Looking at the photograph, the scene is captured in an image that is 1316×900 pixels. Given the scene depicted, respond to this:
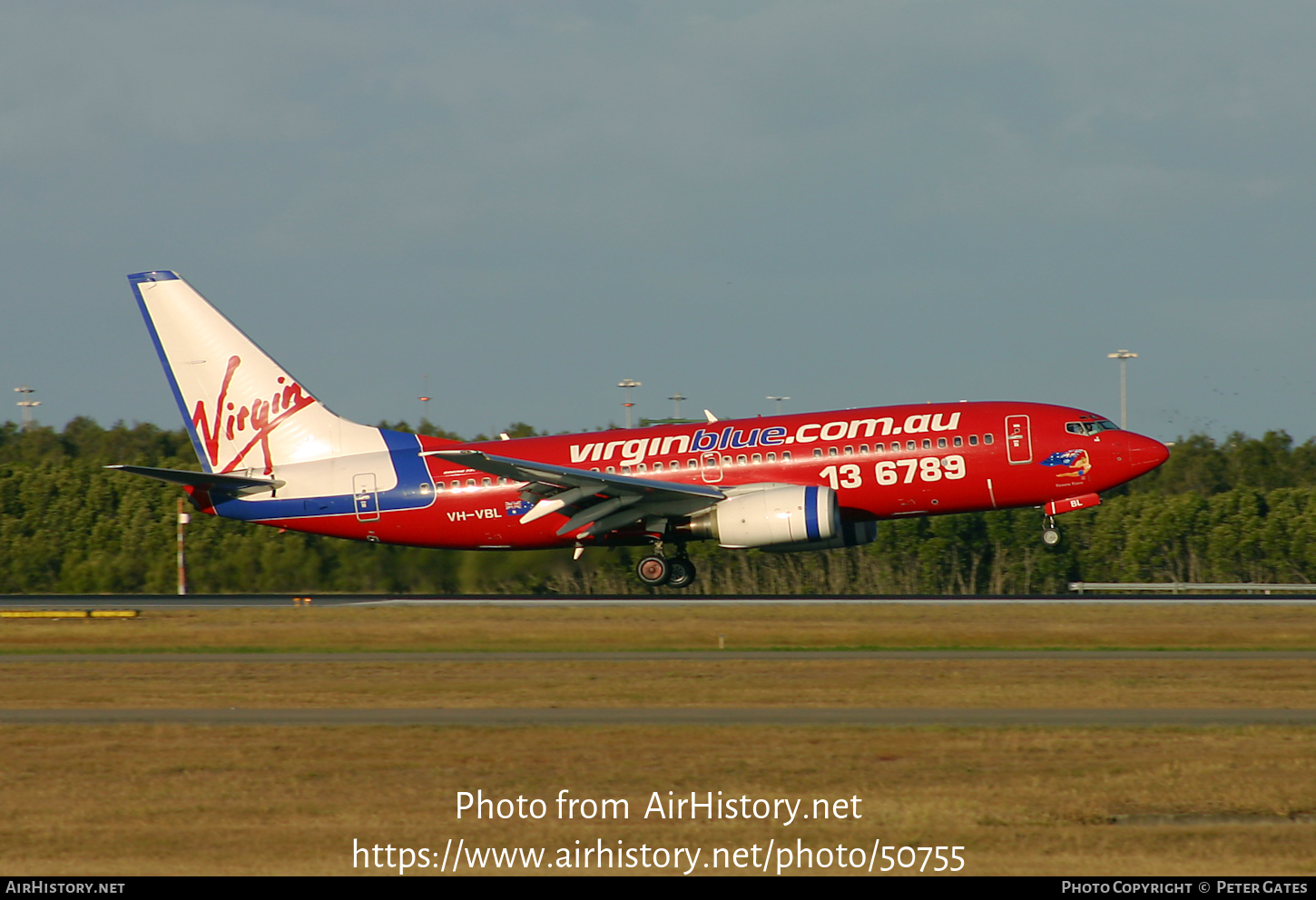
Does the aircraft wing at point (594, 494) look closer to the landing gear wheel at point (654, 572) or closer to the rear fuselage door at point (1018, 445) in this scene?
the landing gear wheel at point (654, 572)

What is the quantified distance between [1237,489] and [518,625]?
34.0 m

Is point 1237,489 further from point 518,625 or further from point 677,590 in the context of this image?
point 518,625

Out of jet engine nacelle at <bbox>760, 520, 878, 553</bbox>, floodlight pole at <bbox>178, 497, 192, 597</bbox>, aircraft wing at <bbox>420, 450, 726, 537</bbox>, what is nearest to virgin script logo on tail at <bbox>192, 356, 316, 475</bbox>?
floodlight pole at <bbox>178, 497, 192, 597</bbox>

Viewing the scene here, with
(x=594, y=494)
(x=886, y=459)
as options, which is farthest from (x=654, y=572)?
(x=886, y=459)

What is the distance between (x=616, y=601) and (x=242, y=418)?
42.0 feet

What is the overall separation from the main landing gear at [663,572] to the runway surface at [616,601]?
452 millimetres

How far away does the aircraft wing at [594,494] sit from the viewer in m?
35.5

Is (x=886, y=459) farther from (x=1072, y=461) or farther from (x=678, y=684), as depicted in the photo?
(x=678, y=684)

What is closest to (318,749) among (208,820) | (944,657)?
(208,820)

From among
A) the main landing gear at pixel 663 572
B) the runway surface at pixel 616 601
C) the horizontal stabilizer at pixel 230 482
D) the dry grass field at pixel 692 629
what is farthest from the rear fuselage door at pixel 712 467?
the horizontal stabilizer at pixel 230 482

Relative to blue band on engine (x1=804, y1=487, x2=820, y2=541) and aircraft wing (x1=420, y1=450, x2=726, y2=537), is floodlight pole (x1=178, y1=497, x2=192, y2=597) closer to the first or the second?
aircraft wing (x1=420, y1=450, x2=726, y2=537)

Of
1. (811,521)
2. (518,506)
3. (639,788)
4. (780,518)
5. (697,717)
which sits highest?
(518,506)

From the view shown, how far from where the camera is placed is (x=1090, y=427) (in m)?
36.1
